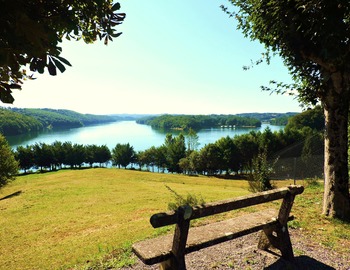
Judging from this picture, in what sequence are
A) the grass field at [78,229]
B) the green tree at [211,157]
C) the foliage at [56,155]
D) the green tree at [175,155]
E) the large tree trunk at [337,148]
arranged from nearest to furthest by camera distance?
the grass field at [78,229], the large tree trunk at [337,148], the green tree at [211,157], the foliage at [56,155], the green tree at [175,155]

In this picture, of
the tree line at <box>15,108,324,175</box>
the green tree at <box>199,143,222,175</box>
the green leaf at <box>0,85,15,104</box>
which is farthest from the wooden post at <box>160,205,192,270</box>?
the green tree at <box>199,143,222,175</box>

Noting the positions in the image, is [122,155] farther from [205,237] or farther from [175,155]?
[205,237]

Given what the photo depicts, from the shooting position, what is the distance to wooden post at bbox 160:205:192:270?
3.33 metres

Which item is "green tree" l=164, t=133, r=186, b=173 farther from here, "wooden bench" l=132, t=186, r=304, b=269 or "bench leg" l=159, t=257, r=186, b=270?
"bench leg" l=159, t=257, r=186, b=270

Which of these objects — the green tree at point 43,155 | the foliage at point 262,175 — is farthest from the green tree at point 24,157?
the foliage at point 262,175

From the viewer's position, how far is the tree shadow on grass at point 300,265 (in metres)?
4.40

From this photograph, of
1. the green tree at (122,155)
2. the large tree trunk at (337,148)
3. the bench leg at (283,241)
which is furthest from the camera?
the green tree at (122,155)

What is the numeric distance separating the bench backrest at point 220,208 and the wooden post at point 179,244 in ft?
0.11

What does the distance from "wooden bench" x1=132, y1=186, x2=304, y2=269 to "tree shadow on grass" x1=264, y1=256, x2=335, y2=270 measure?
0.44 ft

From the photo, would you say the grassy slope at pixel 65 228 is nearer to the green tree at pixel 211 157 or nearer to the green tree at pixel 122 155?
the green tree at pixel 211 157

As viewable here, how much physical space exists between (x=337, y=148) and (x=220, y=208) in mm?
5056

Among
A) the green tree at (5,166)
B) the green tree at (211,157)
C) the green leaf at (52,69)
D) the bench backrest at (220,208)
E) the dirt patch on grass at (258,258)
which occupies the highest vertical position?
the green leaf at (52,69)

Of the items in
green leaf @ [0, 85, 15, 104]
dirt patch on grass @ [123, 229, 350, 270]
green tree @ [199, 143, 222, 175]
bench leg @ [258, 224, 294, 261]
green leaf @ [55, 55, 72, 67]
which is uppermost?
green leaf @ [55, 55, 72, 67]

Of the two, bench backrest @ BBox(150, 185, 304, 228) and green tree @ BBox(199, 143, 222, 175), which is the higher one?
bench backrest @ BBox(150, 185, 304, 228)
